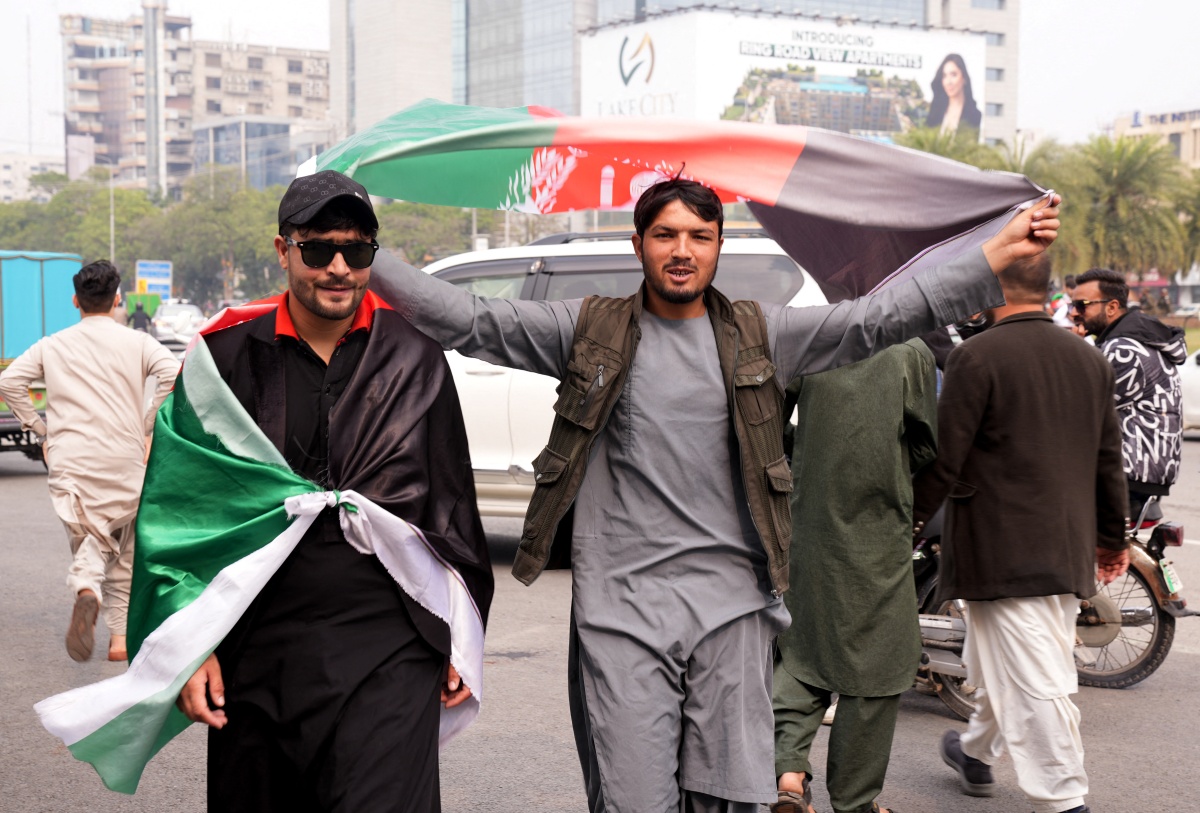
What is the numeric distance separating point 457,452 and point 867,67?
108 m

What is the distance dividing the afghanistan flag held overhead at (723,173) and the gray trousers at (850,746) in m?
1.34

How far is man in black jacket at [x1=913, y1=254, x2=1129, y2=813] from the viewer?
4.38m

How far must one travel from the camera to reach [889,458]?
4418 mm

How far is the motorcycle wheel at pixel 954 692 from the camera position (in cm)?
576

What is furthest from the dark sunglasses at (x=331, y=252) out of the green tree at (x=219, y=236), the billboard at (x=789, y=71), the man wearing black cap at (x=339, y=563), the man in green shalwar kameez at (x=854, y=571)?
the billboard at (x=789, y=71)

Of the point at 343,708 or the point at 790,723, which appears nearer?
the point at 343,708

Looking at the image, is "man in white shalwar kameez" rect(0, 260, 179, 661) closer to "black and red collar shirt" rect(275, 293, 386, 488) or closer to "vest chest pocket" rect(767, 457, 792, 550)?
"black and red collar shirt" rect(275, 293, 386, 488)

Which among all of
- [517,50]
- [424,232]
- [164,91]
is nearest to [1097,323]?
[424,232]

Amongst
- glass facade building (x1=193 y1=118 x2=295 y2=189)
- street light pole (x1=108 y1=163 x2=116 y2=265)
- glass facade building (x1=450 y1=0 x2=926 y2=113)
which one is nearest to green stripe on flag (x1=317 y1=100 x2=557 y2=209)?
street light pole (x1=108 y1=163 x2=116 y2=265)

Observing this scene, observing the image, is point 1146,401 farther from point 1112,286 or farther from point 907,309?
point 907,309

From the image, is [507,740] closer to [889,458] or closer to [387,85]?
[889,458]

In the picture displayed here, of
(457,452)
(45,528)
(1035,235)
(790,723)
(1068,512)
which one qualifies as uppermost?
(1035,235)

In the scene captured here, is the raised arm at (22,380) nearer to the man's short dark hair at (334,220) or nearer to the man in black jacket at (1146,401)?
the man's short dark hair at (334,220)

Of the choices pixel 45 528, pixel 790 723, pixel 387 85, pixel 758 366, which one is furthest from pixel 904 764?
pixel 387 85
